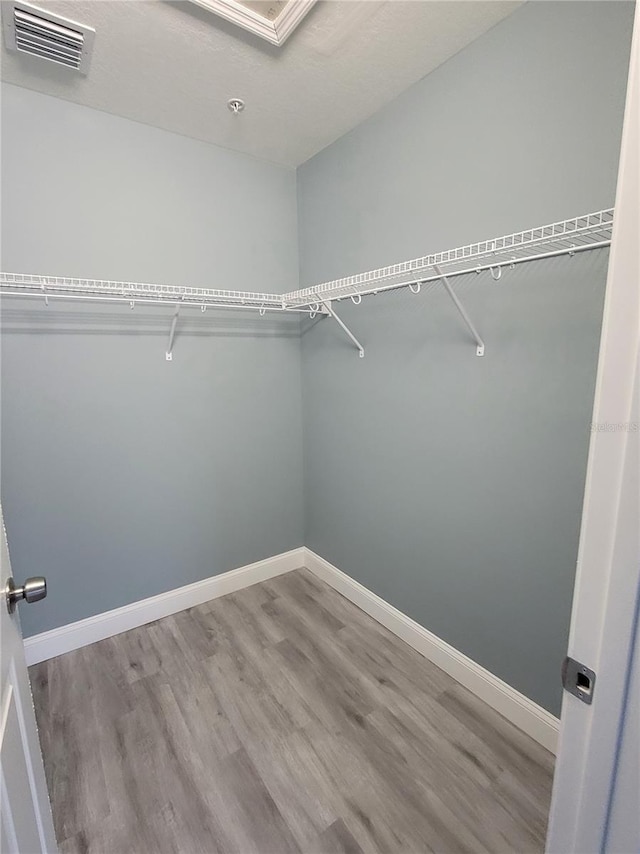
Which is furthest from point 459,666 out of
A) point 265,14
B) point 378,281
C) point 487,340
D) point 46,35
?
point 46,35

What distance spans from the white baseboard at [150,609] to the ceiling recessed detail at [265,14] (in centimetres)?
255

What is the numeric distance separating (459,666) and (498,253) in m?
1.72

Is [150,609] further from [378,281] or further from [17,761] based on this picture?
[378,281]

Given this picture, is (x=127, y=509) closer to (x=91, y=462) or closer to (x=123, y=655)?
(x=91, y=462)

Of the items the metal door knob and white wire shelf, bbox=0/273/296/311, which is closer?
the metal door knob

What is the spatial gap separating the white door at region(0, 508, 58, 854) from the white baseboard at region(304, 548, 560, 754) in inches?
60.1

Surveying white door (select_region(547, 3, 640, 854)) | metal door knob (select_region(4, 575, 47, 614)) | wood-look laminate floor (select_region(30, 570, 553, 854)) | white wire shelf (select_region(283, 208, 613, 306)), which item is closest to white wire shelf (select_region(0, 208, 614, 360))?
white wire shelf (select_region(283, 208, 613, 306))

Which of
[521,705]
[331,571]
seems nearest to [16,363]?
[331,571]

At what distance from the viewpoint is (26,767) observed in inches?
31.5

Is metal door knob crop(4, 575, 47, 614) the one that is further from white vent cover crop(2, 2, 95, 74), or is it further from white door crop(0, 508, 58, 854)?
white vent cover crop(2, 2, 95, 74)

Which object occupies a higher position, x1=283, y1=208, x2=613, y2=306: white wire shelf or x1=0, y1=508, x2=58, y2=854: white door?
x1=283, y1=208, x2=613, y2=306: white wire shelf

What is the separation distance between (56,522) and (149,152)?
1.87 m

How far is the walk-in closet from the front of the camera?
4.03 ft

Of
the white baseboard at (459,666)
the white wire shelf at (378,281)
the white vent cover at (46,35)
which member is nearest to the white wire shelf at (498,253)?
the white wire shelf at (378,281)
